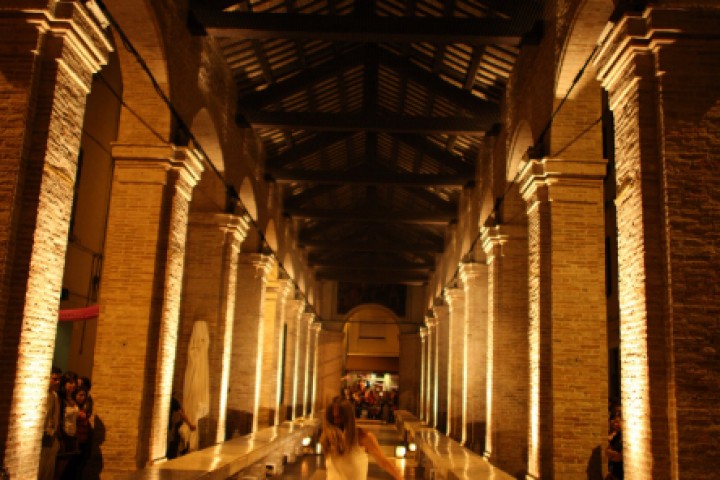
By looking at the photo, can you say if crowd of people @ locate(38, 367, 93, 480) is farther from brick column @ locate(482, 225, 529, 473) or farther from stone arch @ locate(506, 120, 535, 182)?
stone arch @ locate(506, 120, 535, 182)

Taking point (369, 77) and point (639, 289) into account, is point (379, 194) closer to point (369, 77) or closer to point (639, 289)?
point (369, 77)

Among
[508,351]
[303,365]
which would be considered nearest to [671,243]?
[508,351]

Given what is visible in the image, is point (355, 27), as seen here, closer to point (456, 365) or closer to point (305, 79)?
point (305, 79)

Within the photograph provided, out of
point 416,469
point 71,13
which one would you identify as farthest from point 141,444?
point 416,469

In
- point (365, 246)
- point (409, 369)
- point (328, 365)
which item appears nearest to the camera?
point (365, 246)

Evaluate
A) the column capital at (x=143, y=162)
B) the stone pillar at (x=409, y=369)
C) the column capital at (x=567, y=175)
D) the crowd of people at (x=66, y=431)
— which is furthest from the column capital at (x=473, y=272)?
the stone pillar at (x=409, y=369)

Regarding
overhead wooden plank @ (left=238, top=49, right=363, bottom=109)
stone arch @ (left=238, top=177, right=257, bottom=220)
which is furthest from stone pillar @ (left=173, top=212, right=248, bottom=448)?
overhead wooden plank @ (left=238, top=49, right=363, bottom=109)

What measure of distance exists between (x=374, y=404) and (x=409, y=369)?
8.76 ft

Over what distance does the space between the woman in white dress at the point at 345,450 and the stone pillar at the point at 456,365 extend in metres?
12.7

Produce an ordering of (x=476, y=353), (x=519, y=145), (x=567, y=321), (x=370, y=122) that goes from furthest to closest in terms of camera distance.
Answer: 1. (x=476, y=353)
2. (x=370, y=122)
3. (x=519, y=145)
4. (x=567, y=321)

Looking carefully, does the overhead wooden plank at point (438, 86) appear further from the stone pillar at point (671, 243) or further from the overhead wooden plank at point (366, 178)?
the stone pillar at point (671, 243)

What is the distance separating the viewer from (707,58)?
5.91 m

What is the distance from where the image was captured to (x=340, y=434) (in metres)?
4.80

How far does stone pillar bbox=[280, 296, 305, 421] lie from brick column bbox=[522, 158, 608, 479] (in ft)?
49.5
